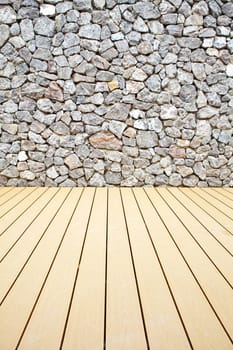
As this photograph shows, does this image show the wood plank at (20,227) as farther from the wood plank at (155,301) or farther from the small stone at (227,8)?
the small stone at (227,8)

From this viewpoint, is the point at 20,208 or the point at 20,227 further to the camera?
the point at 20,208

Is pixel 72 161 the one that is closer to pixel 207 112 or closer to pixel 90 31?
pixel 90 31

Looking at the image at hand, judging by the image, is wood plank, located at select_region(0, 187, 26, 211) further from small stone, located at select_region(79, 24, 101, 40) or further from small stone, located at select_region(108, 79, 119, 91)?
small stone, located at select_region(79, 24, 101, 40)

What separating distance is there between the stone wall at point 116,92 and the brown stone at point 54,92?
1cm

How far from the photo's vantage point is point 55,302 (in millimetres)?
1277

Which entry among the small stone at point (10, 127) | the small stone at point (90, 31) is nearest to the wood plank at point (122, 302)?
the small stone at point (10, 127)

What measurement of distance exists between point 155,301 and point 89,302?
0.28 meters

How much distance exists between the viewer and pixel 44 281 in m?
→ 1.45

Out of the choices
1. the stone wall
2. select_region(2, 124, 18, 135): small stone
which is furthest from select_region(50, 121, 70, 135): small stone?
select_region(2, 124, 18, 135): small stone

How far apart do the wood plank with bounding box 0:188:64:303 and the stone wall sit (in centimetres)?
99

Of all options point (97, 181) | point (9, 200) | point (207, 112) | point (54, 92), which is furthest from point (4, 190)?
point (207, 112)

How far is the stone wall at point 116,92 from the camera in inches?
132

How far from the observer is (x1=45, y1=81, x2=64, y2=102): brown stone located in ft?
11.2

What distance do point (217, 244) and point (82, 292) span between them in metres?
0.99
